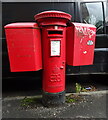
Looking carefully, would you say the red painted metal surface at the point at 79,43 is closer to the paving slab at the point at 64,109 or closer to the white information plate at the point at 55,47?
the white information plate at the point at 55,47

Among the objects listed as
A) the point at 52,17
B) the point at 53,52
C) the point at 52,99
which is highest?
the point at 52,17

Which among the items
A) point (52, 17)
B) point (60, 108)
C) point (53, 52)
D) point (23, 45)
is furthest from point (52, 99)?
point (52, 17)

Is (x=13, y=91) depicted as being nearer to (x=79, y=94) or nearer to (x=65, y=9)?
(x=79, y=94)

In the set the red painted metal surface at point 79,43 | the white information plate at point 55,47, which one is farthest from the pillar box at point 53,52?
the red painted metal surface at point 79,43

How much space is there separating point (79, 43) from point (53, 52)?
0.58 meters

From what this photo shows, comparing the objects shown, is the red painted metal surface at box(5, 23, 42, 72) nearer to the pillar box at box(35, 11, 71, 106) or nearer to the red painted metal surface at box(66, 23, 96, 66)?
the pillar box at box(35, 11, 71, 106)

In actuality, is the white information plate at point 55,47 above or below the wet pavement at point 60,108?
above

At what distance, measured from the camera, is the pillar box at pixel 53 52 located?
228cm

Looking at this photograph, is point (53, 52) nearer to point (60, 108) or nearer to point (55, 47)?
point (55, 47)

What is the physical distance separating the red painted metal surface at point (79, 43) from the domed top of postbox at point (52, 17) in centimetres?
28

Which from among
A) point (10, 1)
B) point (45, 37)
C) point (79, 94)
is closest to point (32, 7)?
point (10, 1)

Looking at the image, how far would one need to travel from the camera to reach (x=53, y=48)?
2381mm

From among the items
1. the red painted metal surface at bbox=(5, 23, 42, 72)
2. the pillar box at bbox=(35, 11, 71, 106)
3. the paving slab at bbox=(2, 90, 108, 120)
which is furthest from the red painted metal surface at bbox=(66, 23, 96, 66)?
the paving slab at bbox=(2, 90, 108, 120)

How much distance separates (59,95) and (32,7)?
2.26m
